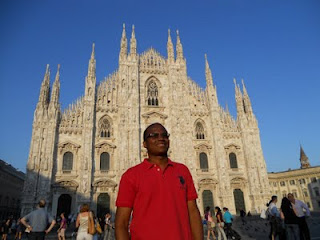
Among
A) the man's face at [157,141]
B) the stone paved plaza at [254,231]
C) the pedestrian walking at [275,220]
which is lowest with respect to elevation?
the stone paved plaza at [254,231]

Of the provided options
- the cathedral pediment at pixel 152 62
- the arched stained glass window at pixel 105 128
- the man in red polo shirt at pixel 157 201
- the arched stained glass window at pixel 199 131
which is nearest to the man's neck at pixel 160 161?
the man in red polo shirt at pixel 157 201

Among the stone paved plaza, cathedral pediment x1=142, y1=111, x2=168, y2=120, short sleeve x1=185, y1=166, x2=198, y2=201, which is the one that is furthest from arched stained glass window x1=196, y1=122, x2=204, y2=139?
short sleeve x1=185, y1=166, x2=198, y2=201

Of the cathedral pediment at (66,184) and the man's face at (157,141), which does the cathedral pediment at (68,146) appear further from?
the man's face at (157,141)

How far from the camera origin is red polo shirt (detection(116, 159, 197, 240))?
1997 millimetres

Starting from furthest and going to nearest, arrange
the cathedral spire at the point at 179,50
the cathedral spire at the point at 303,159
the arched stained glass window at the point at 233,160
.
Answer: the cathedral spire at the point at 303,159 → the cathedral spire at the point at 179,50 → the arched stained glass window at the point at 233,160

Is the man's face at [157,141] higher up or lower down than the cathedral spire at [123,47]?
lower down

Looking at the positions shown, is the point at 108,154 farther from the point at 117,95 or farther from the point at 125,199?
the point at 125,199

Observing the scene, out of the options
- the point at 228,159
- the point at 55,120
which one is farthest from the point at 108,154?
the point at 228,159

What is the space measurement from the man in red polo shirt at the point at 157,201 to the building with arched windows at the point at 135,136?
75.5 ft

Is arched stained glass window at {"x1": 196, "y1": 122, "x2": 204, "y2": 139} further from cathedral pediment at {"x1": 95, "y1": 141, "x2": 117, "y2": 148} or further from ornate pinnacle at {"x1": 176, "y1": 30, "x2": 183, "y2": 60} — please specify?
cathedral pediment at {"x1": 95, "y1": 141, "x2": 117, "y2": 148}

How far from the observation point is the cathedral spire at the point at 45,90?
1005 inches

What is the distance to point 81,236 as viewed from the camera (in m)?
6.21

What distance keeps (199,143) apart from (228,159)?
3.97 metres

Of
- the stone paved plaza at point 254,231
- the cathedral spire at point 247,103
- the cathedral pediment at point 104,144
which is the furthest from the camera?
the cathedral spire at point 247,103
